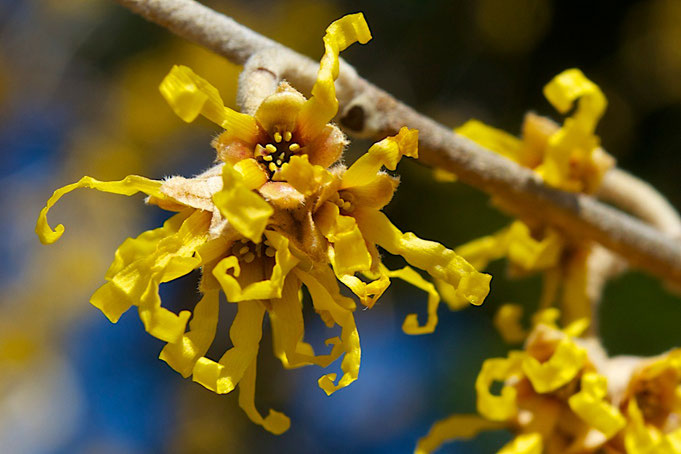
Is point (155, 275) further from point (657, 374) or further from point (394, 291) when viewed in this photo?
point (394, 291)

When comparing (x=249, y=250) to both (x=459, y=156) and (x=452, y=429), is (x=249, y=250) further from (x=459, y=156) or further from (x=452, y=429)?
(x=452, y=429)

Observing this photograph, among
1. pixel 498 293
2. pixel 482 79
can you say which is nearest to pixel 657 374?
pixel 498 293

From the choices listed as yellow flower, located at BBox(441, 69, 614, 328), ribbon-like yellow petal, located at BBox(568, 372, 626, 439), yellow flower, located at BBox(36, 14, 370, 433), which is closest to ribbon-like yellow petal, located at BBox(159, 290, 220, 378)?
yellow flower, located at BBox(36, 14, 370, 433)

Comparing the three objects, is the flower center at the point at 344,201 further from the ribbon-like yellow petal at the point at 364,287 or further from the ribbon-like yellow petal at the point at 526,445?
the ribbon-like yellow petal at the point at 526,445

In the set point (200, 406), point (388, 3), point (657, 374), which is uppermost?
point (657, 374)

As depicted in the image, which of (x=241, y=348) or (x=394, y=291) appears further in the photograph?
(x=394, y=291)

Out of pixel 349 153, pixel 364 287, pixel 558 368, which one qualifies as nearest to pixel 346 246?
pixel 364 287

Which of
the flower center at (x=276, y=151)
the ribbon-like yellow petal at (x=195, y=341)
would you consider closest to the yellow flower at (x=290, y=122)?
the flower center at (x=276, y=151)
